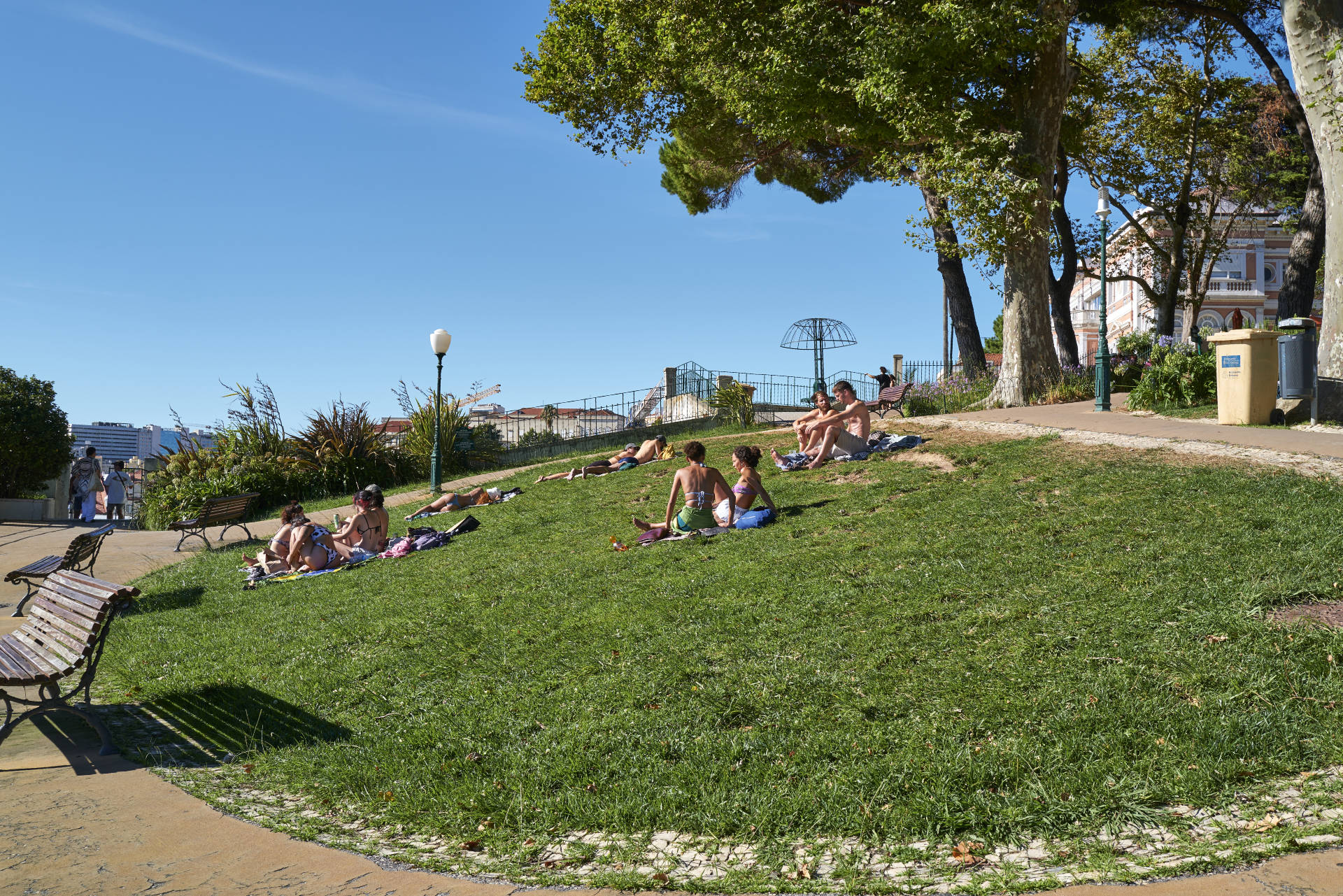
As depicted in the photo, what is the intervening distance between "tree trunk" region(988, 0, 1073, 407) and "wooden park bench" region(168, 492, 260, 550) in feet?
43.9

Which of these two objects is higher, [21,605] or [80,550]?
[80,550]

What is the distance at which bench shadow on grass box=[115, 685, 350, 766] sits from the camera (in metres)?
5.19

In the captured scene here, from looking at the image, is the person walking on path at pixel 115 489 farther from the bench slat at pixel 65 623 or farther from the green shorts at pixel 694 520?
the green shorts at pixel 694 520

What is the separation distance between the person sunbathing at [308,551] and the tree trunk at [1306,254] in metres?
19.0

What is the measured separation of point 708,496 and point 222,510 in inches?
327

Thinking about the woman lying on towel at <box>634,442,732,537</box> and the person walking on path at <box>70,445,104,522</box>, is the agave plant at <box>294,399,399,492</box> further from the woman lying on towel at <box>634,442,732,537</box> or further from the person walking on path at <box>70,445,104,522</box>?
the woman lying on towel at <box>634,442,732,537</box>

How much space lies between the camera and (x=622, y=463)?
51.1 feet

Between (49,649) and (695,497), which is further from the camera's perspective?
(695,497)

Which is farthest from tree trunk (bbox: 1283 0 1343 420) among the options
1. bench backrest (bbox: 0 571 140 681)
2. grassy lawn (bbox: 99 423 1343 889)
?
bench backrest (bbox: 0 571 140 681)

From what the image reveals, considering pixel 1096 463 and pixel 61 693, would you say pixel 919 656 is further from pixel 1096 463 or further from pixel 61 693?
pixel 61 693

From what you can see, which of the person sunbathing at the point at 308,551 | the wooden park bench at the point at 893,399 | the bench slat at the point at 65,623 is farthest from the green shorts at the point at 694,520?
the wooden park bench at the point at 893,399

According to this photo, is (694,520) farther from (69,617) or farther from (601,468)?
(601,468)

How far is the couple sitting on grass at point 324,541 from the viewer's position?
10.6 meters

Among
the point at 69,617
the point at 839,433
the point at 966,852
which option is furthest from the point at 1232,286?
the point at 69,617
